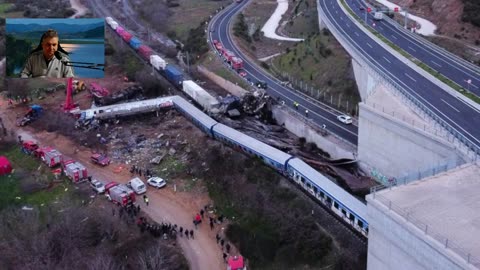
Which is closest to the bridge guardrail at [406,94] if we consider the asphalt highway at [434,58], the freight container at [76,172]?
the asphalt highway at [434,58]

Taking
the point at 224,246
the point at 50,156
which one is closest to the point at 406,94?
the point at 224,246

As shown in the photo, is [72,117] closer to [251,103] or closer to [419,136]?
[251,103]

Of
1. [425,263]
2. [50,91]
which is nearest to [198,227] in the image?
[425,263]

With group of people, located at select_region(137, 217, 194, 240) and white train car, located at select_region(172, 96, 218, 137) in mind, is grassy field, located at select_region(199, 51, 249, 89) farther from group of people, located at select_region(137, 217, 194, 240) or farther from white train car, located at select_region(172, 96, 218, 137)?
group of people, located at select_region(137, 217, 194, 240)

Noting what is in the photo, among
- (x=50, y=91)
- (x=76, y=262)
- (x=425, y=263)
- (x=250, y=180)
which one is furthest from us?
(x=50, y=91)

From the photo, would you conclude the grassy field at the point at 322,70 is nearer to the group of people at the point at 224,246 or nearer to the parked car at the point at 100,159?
the group of people at the point at 224,246
